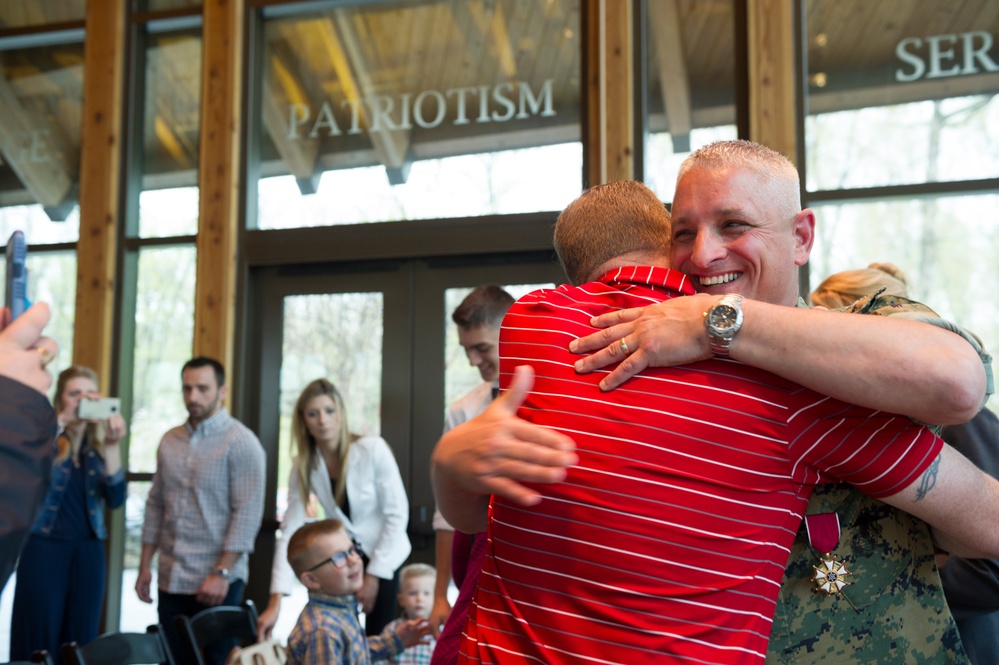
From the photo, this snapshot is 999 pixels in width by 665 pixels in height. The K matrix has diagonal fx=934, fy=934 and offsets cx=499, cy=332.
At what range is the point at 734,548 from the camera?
1.15 metres

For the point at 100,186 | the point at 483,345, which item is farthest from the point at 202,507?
the point at 100,186

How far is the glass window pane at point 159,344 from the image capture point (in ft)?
18.9

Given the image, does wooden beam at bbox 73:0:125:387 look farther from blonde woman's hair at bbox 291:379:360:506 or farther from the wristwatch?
the wristwatch

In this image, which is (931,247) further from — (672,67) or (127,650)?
(127,650)

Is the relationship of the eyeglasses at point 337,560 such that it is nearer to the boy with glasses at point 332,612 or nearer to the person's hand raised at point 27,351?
the boy with glasses at point 332,612

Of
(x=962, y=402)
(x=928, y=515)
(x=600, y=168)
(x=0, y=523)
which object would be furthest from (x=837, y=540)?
(x=600, y=168)

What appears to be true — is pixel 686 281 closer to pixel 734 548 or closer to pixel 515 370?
pixel 515 370

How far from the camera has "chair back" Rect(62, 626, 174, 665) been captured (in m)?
2.98

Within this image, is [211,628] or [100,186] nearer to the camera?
[211,628]

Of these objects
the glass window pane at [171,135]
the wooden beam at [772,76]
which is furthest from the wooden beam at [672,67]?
the glass window pane at [171,135]

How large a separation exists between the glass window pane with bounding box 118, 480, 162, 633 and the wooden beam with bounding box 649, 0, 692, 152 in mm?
3771

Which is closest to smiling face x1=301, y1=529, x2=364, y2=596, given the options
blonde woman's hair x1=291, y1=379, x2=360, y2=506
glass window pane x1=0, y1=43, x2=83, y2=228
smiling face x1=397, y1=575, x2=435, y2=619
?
smiling face x1=397, y1=575, x2=435, y2=619

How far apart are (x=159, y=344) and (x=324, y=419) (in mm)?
2163

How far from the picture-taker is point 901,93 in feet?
15.7
